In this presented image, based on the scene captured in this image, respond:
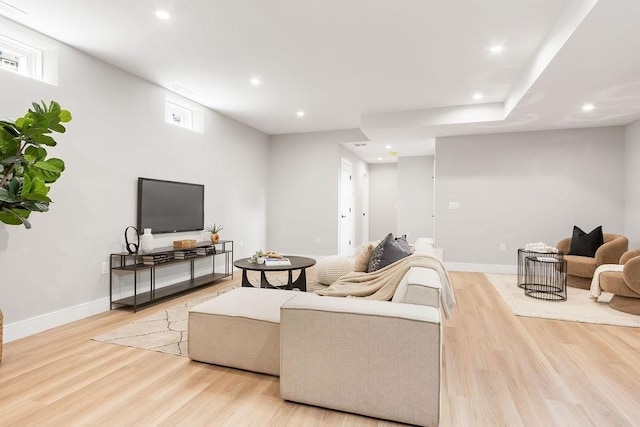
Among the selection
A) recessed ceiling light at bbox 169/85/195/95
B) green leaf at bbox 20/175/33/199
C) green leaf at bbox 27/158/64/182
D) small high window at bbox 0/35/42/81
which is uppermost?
recessed ceiling light at bbox 169/85/195/95

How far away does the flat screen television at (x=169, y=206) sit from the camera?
3.97 m

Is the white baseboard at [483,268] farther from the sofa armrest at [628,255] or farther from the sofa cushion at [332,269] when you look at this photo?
the sofa cushion at [332,269]

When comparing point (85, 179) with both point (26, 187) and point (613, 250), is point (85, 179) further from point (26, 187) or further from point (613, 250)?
point (613, 250)

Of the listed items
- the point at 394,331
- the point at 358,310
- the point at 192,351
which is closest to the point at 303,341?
the point at 358,310

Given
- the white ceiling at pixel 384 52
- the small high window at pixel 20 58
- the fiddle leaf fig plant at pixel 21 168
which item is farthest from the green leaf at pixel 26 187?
the white ceiling at pixel 384 52

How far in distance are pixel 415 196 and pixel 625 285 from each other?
5113 millimetres

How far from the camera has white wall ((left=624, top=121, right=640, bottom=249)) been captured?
191 inches

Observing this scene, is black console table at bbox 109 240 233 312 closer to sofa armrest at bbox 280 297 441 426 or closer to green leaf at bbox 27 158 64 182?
green leaf at bbox 27 158 64 182

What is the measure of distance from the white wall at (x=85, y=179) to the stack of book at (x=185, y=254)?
1.48ft

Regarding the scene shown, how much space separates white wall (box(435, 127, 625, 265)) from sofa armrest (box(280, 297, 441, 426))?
184 inches

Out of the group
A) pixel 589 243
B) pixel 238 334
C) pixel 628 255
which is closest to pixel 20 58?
pixel 238 334

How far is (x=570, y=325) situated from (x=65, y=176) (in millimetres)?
4951

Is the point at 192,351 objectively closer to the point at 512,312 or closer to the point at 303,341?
the point at 303,341

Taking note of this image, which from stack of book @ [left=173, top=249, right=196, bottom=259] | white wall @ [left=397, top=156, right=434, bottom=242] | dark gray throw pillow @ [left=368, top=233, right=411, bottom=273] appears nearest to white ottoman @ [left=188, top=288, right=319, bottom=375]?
dark gray throw pillow @ [left=368, top=233, right=411, bottom=273]
